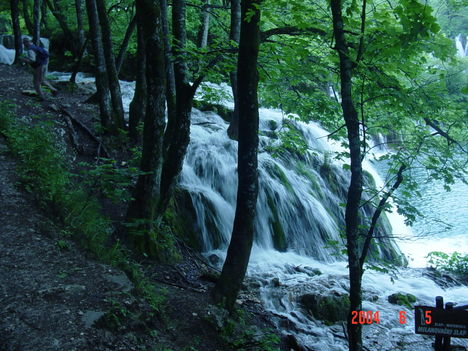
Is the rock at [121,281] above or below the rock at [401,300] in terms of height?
above

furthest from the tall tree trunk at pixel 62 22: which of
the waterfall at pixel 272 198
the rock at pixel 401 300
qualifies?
the rock at pixel 401 300

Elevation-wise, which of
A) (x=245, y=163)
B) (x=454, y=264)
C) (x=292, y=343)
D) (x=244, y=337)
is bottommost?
(x=292, y=343)

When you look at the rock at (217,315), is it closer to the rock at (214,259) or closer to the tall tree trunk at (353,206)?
the tall tree trunk at (353,206)

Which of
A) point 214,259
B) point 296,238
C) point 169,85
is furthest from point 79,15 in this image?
point 296,238

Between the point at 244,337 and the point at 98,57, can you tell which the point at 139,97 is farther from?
the point at 244,337

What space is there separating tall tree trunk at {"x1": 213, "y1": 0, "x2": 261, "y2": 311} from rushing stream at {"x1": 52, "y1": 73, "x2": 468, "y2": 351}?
1.58m

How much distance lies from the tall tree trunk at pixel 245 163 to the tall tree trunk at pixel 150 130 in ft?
4.63

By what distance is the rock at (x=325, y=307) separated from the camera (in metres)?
6.89

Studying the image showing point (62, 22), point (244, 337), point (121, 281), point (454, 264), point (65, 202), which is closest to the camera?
point (121, 281)

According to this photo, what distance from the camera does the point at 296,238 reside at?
32.9ft

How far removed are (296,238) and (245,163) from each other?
5.35 m

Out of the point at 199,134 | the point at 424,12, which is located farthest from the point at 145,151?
the point at 199,134

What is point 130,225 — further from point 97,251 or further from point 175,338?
point 175,338

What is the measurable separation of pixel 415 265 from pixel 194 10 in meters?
11.6
